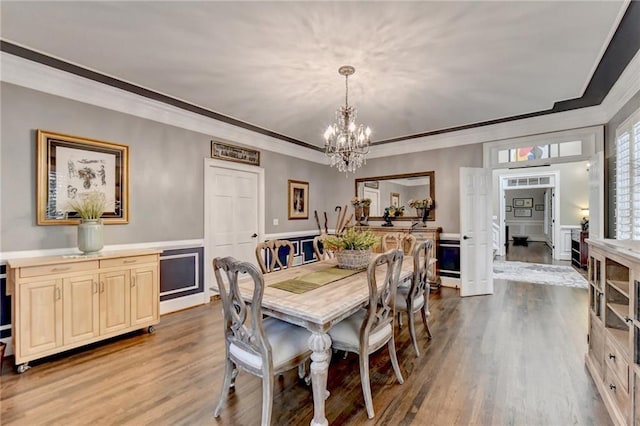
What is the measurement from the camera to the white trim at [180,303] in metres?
3.82

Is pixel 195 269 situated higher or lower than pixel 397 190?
lower

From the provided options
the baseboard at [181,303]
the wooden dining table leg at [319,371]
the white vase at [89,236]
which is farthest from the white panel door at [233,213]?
the wooden dining table leg at [319,371]

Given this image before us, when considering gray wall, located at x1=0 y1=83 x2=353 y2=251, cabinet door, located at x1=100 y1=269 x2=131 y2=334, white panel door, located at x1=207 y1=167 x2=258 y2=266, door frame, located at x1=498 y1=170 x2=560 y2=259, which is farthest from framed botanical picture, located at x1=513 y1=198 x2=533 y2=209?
cabinet door, located at x1=100 y1=269 x2=131 y2=334

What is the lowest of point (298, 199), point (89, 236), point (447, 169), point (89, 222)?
point (89, 236)

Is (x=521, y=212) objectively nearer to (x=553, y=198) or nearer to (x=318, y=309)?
(x=553, y=198)

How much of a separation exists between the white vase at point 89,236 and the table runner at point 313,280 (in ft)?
6.41

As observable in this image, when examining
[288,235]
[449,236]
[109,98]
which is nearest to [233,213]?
[288,235]

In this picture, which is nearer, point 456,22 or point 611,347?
point 611,347

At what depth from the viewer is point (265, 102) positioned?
3.69 metres

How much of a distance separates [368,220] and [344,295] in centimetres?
426

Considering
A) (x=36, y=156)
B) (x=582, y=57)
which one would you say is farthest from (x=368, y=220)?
(x=36, y=156)

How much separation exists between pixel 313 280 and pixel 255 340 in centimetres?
75

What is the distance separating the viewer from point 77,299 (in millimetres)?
2688

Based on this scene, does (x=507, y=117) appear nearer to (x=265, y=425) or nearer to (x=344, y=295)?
Answer: (x=344, y=295)
